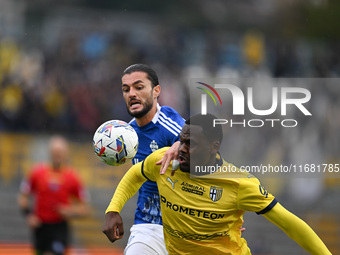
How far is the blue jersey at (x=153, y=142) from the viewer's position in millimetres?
6520

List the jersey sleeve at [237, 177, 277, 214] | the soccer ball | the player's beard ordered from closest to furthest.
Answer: the jersey sleeve at [237, 177, 277, 214]
the soccer ball
the player's beard

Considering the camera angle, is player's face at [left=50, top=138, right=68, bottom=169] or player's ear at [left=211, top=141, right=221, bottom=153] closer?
player's ear at [left=211, top=141, right=221, bottom=153]

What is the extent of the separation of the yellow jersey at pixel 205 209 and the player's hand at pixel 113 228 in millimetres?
459

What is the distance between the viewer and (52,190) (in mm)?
11070

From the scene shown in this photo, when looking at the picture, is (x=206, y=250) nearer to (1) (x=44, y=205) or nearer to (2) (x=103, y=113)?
(1) (x=44, y=205)

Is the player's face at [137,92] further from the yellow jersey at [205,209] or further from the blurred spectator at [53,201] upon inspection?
the blurred spectator at [53,201]

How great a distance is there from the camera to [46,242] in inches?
433

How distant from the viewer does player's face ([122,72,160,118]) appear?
20.7 feet

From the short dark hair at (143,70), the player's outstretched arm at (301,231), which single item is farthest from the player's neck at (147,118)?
the player's outstretched arm at (301,231)

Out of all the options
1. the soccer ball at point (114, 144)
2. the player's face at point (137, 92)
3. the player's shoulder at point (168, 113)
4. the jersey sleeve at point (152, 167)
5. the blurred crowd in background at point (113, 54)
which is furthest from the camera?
the blurred crowd in background at point (113, 54)

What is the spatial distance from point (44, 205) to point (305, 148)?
678cm

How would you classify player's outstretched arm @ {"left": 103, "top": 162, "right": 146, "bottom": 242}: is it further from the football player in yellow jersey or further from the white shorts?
the white shorts

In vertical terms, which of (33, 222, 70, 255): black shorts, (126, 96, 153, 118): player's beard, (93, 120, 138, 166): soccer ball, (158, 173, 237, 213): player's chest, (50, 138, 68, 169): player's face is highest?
(126, 96, 153, 118): player's beard

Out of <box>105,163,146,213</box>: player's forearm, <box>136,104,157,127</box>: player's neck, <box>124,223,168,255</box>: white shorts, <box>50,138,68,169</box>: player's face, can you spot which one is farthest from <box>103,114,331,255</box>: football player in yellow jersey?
<box>50,138,68,169</box>: player's face
